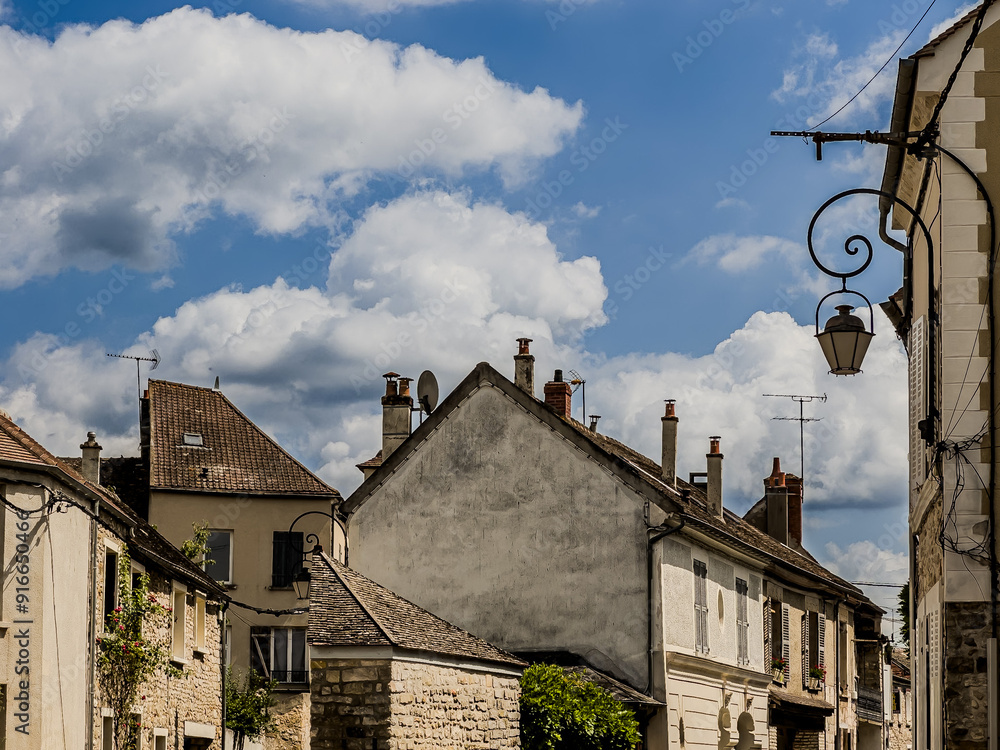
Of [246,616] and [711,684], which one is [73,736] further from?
[246,616]

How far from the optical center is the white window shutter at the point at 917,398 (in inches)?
529

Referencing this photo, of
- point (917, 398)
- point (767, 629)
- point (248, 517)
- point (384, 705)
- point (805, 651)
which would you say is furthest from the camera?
point (248, 517)

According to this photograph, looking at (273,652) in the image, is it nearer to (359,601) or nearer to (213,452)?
(213,452)

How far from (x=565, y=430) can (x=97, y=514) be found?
9.24 meters

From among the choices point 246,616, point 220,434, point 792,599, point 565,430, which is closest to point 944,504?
point 565,430

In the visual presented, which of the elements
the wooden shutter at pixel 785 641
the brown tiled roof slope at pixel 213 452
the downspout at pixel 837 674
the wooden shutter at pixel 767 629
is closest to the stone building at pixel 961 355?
the wooden shutter at pixel 767 629

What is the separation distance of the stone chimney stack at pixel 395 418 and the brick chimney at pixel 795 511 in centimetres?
1527

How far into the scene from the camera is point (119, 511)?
19266 millimetres

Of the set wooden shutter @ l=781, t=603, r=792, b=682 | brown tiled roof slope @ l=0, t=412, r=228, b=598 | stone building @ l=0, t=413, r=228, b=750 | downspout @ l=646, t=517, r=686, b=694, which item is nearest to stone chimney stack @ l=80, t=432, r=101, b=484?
brown tiled roof slope @ l=0, t=412, r=228, b=598

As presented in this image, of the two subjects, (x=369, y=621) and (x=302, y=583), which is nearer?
(x=369, y=621)

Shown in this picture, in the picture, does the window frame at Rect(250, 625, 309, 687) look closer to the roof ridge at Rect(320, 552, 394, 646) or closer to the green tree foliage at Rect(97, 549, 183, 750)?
the green tree foliage at Rect(97, 549, 183, 750)

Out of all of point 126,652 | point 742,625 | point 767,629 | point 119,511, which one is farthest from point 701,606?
point 119,511

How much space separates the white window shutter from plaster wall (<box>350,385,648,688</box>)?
29.4 feet

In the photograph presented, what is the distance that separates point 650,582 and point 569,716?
13.7ft
